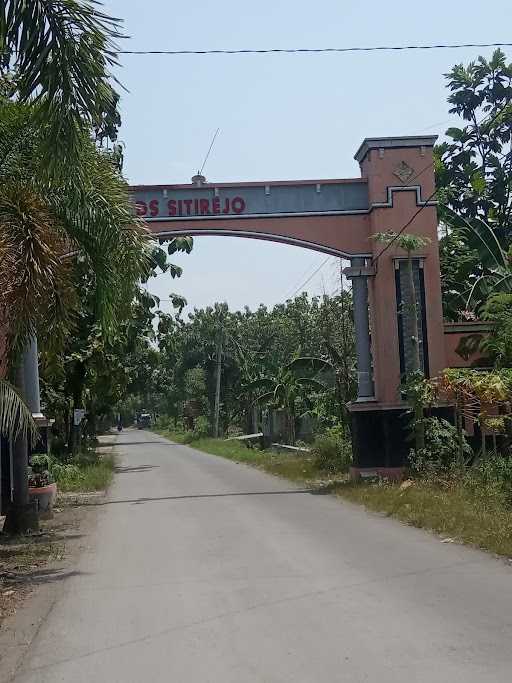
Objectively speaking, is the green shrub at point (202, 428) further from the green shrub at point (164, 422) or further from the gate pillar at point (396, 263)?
the gate pillar at point (396, 263)

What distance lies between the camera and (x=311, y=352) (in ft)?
138

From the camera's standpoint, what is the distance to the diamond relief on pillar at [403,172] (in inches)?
752

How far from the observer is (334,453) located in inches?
896

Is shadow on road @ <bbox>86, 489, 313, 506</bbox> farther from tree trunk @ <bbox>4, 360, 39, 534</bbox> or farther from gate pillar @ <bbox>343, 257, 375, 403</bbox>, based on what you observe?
tree trunk @ <bbox>4, 360, 39, 534</bbox>

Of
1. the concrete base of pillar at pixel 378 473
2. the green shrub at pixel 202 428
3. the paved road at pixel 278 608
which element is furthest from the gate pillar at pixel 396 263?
the green shrub at pixel 202 428

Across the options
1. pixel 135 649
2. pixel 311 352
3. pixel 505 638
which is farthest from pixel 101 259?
pixel 311 352

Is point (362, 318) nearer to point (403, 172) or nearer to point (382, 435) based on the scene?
point (382, 435)

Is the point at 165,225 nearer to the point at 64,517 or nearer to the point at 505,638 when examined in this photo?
the point at 64,517

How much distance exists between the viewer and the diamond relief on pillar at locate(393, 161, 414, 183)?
19094 millimetres

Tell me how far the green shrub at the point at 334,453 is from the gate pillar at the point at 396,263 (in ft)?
10.1

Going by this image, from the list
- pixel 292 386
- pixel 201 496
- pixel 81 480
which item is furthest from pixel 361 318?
pixel 292 386

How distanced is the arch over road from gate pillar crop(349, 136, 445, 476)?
2cm

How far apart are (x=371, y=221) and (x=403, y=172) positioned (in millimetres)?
1318

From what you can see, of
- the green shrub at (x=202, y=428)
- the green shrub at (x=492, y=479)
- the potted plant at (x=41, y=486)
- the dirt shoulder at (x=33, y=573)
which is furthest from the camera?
the green shrub at (x=202, y=428)
